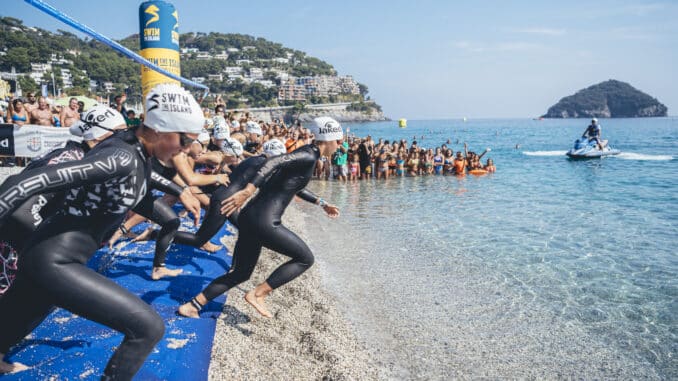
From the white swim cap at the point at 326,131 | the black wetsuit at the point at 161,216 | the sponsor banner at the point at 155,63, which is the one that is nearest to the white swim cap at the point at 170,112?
the white swim cap at the point at 326,131

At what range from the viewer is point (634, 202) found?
13.9m

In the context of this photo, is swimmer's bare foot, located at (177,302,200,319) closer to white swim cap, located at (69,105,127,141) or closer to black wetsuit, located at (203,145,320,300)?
black wetsuit, located at (203,145,320,300)

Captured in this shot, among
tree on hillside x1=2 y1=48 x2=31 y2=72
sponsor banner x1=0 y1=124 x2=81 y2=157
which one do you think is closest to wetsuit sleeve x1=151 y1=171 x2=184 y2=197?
sponsor banner x1=0 y1=124 x2=81 y2=157

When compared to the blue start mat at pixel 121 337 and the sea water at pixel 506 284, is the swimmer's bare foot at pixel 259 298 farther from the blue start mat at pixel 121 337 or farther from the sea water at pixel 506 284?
the sea water at pixel 506 284

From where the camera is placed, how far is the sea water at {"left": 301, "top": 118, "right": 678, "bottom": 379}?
13.8ft

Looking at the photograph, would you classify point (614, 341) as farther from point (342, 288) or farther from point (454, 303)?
point (342, 288)

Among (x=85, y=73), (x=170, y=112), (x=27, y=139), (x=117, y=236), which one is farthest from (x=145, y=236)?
(x=85, y=73)

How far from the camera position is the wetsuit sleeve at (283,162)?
136 inches

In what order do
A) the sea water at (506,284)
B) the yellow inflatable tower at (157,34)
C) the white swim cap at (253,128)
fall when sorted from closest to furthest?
the sea water at (506,284), the white swim cap at (253,128), the yellow inflatable tower at (157,34)

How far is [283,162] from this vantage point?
3.65 metres

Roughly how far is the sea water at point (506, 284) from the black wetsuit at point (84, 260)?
2.42m

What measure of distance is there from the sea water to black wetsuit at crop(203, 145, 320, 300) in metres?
1.26

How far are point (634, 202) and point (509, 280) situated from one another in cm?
1043

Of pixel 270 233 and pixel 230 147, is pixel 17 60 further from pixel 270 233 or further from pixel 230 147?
pixel 270 233
